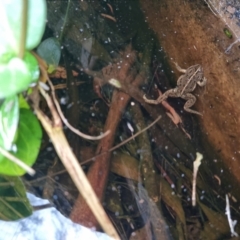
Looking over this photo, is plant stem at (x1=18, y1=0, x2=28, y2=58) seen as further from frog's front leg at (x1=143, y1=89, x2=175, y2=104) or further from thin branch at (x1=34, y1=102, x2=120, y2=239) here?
frog's front leg at (x1=143, y1=89, x2=175, y2=104)

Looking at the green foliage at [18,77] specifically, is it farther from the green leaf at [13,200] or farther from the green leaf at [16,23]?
the green leaf at [13,200]

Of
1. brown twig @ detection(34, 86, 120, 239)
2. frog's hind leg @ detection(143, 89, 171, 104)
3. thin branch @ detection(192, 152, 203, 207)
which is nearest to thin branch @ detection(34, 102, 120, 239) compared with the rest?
brown twig @ detection(34, 86, 120, 239)

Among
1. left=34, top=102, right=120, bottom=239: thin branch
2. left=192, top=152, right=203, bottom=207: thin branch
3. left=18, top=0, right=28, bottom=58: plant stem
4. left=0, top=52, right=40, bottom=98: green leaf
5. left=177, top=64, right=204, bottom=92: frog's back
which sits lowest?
left=192, top=152, right=203, bottom=207: thin branch

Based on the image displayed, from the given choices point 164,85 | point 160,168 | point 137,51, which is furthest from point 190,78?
point 160,168

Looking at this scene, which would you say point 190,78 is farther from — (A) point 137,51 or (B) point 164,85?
(A) point 137,51

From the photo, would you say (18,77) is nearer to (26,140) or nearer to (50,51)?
(26,140)
